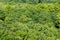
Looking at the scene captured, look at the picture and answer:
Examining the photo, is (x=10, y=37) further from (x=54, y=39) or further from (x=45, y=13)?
(x=45, y=13)

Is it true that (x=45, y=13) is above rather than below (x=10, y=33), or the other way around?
below

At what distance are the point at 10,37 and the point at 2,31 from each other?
2.09m

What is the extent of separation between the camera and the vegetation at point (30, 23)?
107 feet

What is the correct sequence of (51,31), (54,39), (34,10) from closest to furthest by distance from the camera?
(54,39)
(51,31)
(34,10)

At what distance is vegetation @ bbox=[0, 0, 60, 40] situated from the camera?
32719 mm

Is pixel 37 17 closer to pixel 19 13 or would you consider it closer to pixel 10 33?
pixel 19 13

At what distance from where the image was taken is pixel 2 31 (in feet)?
106

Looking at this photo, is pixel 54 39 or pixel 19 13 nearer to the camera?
pixel 54 39

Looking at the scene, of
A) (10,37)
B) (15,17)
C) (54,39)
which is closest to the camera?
(10,37)

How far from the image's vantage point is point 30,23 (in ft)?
131

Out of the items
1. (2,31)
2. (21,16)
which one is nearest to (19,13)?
(21,16)

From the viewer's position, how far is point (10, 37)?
3069 centimetres

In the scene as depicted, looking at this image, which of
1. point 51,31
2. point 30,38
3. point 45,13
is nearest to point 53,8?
point 45,13

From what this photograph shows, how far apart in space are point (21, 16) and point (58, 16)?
7580mm
